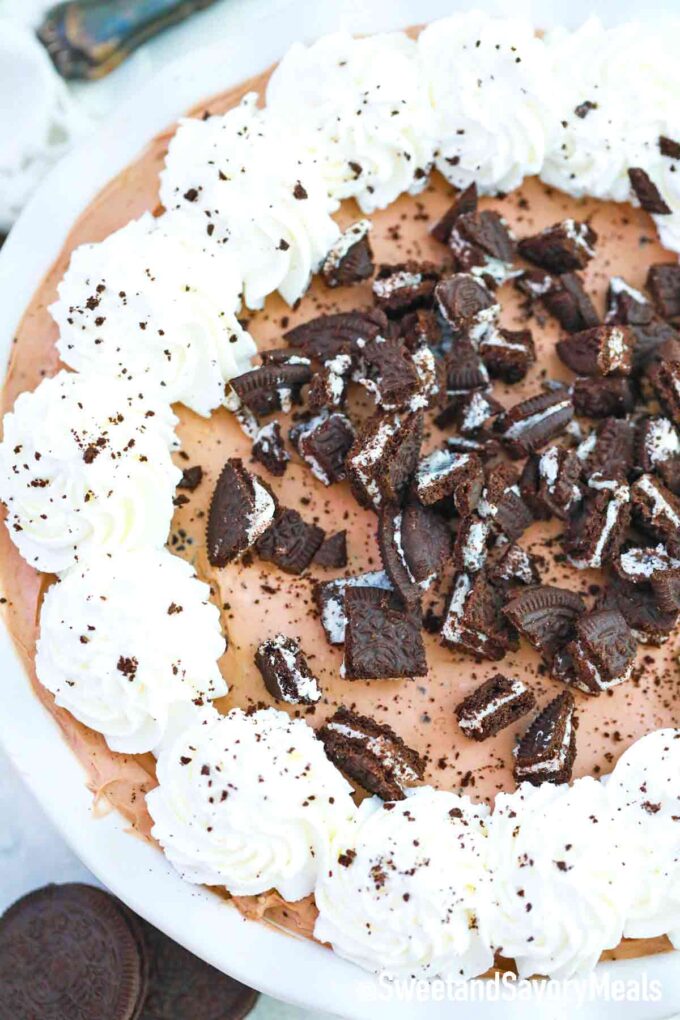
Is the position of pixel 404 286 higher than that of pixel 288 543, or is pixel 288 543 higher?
pixel 404 286

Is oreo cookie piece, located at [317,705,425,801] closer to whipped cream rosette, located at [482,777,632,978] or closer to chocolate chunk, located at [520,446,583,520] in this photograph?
whipped cream rosette, located at [482,777,632,978]

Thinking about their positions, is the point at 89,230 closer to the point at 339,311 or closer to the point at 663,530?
the point at 339,311

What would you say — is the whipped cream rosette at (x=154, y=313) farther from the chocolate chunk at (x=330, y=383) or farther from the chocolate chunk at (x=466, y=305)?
the chocolate chunk at (x=466, y=305)

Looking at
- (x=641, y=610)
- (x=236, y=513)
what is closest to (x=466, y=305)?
(x=236, y=513)

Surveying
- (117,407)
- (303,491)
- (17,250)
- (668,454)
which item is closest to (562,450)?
(668,454)

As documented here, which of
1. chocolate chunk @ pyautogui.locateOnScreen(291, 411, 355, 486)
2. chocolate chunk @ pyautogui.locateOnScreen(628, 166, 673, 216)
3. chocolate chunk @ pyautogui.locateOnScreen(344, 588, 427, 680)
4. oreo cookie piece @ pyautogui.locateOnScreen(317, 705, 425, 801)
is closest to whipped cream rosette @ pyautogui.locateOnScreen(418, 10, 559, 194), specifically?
chocolate chunk @ pyautogui.locateOnScreen(628, 166, 673, 216)

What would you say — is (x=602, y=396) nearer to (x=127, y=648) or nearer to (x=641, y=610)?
(x=641, y=610)
